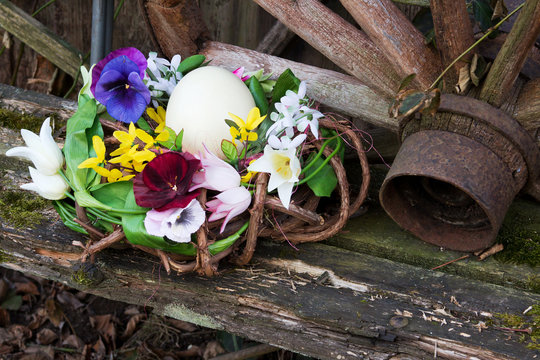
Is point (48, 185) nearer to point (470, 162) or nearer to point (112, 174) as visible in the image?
point (112, 174)

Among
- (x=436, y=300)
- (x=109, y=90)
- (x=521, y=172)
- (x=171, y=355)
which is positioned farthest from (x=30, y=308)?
(x=521, y=172)

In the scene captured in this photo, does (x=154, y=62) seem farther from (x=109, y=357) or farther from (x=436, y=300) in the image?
(x=109, y=357)

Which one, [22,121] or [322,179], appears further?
[22,121]

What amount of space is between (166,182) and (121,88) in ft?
1.04

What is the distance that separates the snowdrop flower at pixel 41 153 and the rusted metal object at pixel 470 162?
2.36 ft

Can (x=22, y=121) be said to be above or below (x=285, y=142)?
below

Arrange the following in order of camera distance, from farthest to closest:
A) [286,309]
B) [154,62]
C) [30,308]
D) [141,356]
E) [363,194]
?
1. [30,308]
2. [141,356]
3. [154,62]
4. [363,194]
5. [286,309]

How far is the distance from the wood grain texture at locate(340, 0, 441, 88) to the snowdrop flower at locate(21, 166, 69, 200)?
2.54 ft

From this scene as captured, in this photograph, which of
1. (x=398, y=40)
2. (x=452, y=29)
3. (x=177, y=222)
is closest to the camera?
(x=177, y=222)

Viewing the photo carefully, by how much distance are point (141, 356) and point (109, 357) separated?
0.42ft

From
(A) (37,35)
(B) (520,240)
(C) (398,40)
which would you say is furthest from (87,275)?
(A) (37,35)

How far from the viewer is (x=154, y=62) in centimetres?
136

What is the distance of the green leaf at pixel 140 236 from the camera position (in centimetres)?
105

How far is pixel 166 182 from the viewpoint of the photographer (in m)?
1.06
